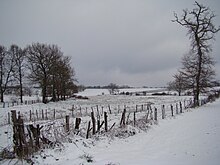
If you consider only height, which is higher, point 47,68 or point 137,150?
point 47,68

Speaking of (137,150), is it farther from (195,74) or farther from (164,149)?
(195,74)

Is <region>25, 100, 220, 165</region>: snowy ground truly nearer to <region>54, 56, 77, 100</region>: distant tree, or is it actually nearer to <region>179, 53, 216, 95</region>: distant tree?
<region>179, 53, 216, 95</region>: distant tree

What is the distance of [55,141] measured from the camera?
953 centimetres

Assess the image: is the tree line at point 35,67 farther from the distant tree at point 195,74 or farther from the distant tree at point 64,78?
the distant tree at point 195,74

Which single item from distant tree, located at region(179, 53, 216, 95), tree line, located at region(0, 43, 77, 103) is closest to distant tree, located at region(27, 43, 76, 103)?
tree line, located at region(0, 43, 77, 103)

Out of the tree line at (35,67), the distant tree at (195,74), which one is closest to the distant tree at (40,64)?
the tree line at (35,67)

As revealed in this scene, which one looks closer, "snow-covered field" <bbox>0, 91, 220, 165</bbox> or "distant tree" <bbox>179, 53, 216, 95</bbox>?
"snow-covered field" <bbox>0, 91, 220, 165</bbox>

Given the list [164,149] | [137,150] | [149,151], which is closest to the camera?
[149,151]

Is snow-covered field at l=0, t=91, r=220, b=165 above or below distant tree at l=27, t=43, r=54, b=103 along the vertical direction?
below

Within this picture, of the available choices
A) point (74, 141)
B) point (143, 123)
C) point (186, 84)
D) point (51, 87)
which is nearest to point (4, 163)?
point (74, 141)

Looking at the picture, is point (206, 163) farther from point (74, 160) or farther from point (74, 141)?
point (74, 141)

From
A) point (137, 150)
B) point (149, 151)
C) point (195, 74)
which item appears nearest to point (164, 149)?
point (149, 151)

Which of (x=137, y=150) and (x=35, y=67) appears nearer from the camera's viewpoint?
(x=137, y=150)

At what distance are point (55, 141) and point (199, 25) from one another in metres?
32.1
